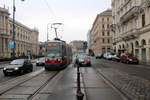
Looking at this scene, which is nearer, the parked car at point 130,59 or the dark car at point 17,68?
the dark car at point 17,68

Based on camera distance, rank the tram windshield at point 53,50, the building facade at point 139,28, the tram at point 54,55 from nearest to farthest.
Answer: the tram at point 54,55 → the tram windshield at point 53,50 → the building facade at point 139,28

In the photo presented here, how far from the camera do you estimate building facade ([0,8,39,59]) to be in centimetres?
6444

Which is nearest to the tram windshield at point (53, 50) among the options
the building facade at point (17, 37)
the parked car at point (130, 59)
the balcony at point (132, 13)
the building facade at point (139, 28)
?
the parked car at point (130, 59)

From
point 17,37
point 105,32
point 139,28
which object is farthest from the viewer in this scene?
point 17,37

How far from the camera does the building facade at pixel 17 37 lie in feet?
211

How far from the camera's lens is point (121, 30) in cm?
4472

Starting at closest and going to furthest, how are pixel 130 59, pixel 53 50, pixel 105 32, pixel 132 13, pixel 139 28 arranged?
1. pixel 53 50
2. pixel 130 59
3. pixel 139 28
4. pixel 132 13
5. pixel 105 32

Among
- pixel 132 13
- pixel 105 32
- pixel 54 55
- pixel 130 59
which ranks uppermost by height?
pixel 105 32

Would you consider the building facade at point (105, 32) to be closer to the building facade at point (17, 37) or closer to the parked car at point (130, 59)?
the building facade at point (17, 37)

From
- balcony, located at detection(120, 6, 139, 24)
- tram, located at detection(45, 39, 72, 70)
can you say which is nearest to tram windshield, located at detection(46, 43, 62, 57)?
tram, located at detection(45, 39, 72, 70)

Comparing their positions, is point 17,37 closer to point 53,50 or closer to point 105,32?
point 105,32

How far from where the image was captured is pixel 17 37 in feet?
265

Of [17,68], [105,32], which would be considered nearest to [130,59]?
[17,68]

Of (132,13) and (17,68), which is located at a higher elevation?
(132,13)
